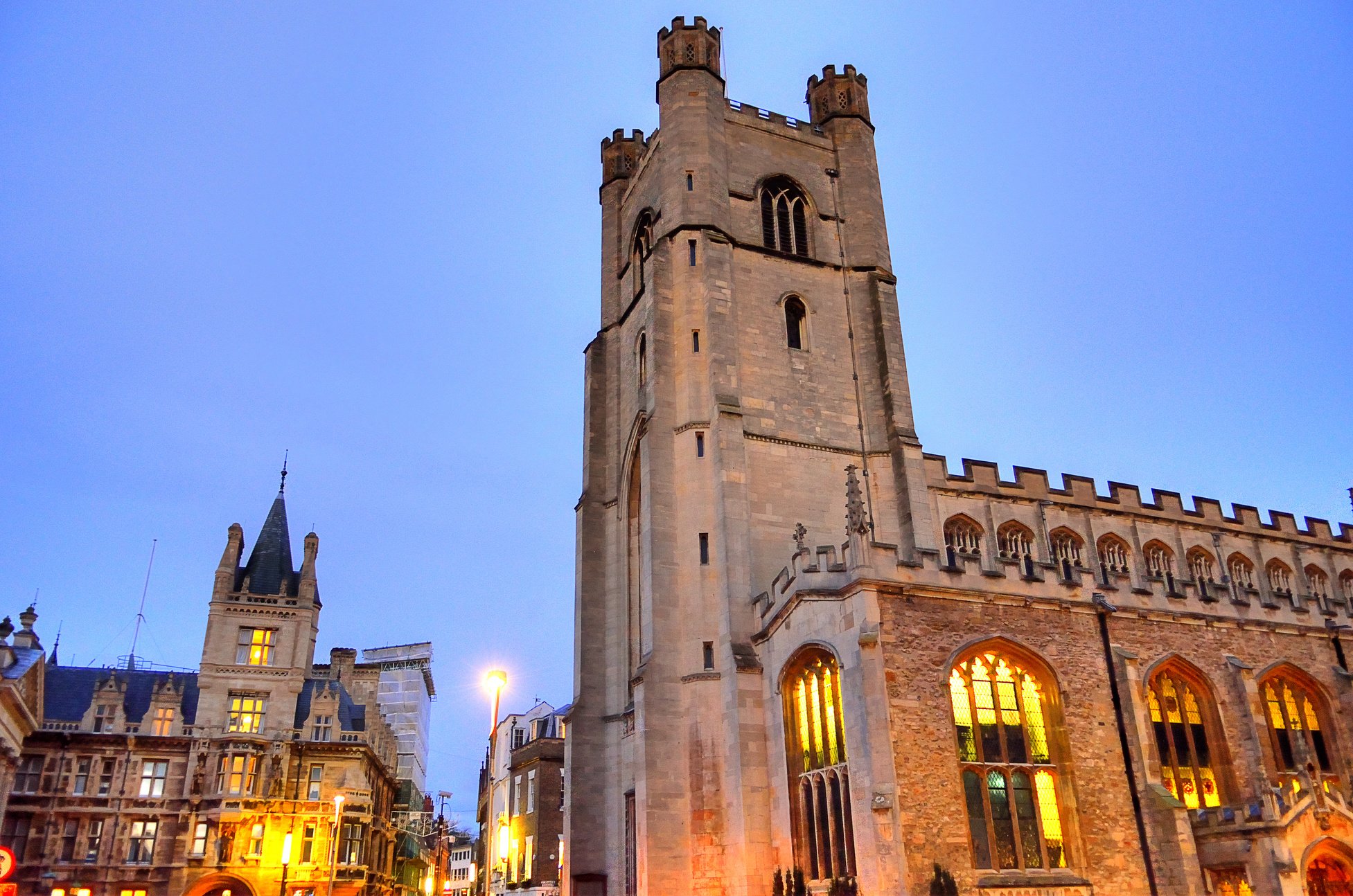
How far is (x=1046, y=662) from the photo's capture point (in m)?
22.9

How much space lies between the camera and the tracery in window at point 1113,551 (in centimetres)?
3666

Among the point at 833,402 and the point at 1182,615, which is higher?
the point at 833,402

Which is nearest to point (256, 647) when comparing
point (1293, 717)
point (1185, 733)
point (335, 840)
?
point (335, 840)

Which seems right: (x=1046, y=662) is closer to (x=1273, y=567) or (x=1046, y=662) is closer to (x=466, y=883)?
(x=1273, y=567)

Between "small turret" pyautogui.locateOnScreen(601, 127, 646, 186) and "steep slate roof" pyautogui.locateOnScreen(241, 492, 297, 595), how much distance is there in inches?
870

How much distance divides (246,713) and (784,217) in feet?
102

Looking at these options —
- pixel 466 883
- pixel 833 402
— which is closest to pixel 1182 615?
pixel 833 402

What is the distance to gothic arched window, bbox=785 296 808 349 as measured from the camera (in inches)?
1346

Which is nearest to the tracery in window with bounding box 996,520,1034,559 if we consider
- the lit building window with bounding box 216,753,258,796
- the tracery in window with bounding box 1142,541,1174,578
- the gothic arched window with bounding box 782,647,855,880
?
the tracery in window with bounding box 1142,541,1174,578

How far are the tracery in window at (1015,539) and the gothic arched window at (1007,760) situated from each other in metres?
12.6

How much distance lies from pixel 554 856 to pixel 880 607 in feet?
127

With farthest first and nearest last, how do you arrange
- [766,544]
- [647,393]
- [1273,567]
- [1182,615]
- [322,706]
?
[322,706], [1273,567], [647,393], [766,544], [1182,615]

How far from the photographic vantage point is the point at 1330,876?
21688 mm

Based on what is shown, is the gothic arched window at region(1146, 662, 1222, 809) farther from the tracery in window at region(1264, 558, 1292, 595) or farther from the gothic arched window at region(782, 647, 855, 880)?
the tracery in window at region(1264, 558, 1292, 595)
